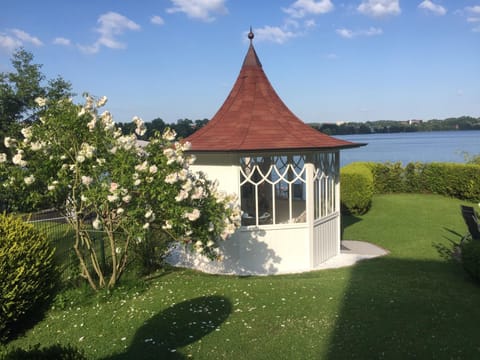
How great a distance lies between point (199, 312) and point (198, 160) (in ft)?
14.1

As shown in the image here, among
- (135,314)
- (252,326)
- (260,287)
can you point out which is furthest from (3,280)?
(260,287)

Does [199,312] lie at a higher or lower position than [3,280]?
lower

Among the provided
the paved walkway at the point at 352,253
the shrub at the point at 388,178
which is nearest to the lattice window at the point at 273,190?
the paved walkway at the point at 352,253

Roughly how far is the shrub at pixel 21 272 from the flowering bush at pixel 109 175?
0.58 metres

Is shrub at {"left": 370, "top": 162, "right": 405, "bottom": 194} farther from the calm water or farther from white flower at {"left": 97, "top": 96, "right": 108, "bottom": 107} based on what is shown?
white flower at {"left": 97, "top": 96, "right": 108, "bottom": 107}

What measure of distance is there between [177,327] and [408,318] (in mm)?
3150

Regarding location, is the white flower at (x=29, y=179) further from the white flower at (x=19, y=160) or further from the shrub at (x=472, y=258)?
the shrub at (x=472, y=258)

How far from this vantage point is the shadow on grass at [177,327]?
4.88 meters

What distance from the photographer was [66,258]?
440 inches

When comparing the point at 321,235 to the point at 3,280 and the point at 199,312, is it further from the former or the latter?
the point at 3,280

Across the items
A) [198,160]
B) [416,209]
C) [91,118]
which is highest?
[91,118]

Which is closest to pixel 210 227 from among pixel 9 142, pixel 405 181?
pixel 9 142

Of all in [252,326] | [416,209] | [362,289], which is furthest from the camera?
[416,209]

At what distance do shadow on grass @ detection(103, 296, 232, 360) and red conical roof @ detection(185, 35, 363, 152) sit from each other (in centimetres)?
334
